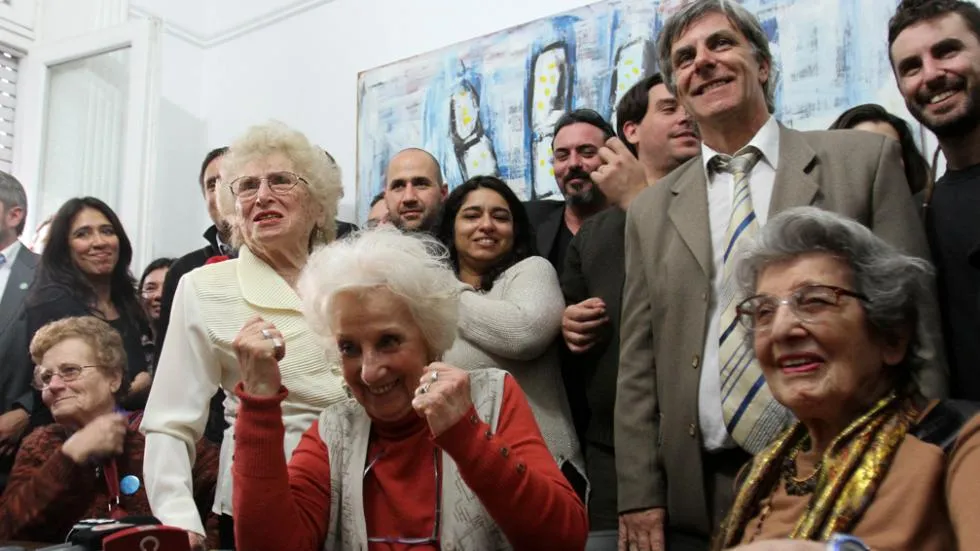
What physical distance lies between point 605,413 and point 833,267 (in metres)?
0.89

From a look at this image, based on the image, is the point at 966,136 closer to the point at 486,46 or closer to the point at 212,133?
the point at 486,46

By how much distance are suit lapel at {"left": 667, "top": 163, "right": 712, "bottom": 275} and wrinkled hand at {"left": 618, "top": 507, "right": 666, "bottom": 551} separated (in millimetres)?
525

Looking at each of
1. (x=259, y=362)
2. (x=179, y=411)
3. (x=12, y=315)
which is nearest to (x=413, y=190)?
(x=179, y=411)

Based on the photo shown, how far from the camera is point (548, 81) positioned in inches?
150

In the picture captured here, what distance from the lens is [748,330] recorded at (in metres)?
1.54

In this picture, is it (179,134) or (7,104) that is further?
(179,134)

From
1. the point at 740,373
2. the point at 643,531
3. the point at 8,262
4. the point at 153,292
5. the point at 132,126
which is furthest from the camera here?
the point at 132,126

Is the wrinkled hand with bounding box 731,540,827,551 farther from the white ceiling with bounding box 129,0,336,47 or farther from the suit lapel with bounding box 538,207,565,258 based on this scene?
the white ceiling with bounding box 129,0,336,47

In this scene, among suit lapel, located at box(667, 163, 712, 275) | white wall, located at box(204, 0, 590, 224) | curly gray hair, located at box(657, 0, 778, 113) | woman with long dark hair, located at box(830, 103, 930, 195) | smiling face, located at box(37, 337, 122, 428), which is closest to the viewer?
suit lapel, located at box(667, 163, 712, 275)

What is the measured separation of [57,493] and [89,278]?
3.38ft

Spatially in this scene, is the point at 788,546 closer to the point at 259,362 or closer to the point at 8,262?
the point at 259,362

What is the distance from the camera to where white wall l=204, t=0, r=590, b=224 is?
4.24 meters

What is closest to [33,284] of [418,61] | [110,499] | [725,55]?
[110,499]

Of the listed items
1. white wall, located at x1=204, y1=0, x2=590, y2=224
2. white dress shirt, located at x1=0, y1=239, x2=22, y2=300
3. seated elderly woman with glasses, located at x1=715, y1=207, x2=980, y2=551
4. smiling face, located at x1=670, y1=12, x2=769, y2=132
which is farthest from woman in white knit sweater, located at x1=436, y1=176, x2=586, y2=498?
white dress shirt, located at x1=0, y1=239, x2=22, y2=300
